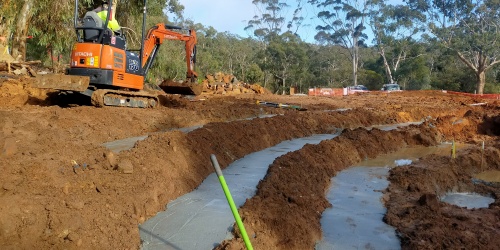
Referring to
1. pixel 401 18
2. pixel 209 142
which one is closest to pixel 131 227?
pixel 209 142

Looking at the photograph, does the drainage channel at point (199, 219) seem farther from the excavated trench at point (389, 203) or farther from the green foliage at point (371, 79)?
the green foliage at point (371, 79)

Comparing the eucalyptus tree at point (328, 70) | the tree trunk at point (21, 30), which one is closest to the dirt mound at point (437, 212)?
the tree trunk at point (21, 30)

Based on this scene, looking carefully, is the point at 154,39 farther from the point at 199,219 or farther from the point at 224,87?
the point at 224,87

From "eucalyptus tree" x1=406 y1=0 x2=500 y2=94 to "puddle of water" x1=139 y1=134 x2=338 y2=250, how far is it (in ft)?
115

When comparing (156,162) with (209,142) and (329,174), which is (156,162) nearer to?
(209,142)

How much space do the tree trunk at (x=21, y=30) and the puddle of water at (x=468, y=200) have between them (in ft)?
50.5

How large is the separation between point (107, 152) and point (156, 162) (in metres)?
0.74

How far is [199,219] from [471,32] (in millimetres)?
40852

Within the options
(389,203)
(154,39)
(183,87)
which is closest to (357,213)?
(389,203)

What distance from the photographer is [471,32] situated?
39.4 meters

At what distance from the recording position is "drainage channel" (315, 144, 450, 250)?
17.2ft

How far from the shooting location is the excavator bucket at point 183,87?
15.7 metres

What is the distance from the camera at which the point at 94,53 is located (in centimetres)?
1049

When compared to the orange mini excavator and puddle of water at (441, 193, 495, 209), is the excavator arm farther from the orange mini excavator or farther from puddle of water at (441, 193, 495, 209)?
puddle of water at (441, 193, 495, 209)
